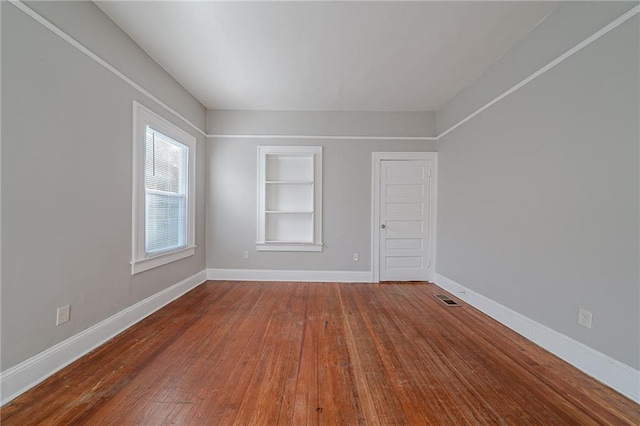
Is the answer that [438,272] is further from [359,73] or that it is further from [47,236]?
[47,236]

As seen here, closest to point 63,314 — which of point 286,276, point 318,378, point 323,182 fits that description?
point 318,378

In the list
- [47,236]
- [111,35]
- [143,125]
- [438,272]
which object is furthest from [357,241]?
[111,35]

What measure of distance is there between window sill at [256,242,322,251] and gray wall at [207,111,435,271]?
87mm

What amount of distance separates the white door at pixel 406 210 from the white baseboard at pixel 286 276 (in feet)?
1.35

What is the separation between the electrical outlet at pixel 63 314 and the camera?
5.86 feet

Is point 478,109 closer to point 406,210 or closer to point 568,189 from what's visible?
point 568,189

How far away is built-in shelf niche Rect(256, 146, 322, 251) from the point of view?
4055mm

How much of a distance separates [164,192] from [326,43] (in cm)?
248

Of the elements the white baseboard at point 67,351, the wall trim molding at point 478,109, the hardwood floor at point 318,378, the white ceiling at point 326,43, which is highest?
the white ceiling at point 326,43

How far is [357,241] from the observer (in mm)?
4102

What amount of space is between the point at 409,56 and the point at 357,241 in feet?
8.52

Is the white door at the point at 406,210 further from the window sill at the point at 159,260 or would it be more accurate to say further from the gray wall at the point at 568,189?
the window sill at the point at 159,260

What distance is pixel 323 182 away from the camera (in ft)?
13.4

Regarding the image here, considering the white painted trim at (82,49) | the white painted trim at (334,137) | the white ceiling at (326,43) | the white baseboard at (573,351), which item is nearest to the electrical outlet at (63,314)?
the white painted trim at (82,49)
